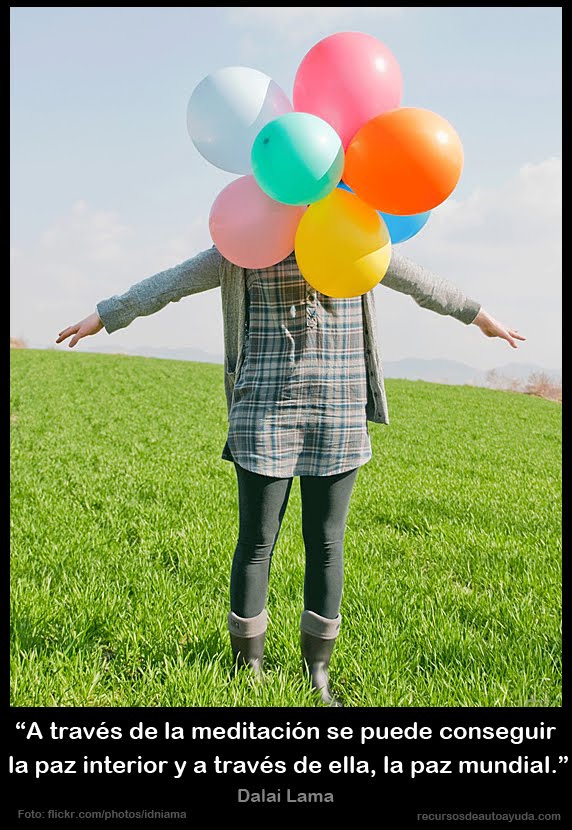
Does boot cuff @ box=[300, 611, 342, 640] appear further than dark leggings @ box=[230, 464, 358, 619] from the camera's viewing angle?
Yes

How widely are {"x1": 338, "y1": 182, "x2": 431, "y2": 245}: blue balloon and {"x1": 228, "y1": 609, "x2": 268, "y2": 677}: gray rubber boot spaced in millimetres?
1402

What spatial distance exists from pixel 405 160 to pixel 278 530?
1256mm

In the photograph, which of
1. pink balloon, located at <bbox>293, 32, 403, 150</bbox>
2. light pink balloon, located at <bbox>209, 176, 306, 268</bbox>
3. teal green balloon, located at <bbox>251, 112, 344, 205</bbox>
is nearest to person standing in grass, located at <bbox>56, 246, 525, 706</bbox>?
light pink balloon, located at <bbox>209, 176, 306, 268</bbox>

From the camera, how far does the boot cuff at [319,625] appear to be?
2465mm

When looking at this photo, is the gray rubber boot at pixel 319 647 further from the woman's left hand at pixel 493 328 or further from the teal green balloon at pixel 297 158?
the teal green balloon at pixel 297 158

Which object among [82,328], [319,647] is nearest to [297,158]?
[82,328]

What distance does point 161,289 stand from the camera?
2363mm

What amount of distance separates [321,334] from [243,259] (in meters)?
0.38

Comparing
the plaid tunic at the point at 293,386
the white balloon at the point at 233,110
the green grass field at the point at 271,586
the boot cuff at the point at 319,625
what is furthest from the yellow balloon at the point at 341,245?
the green grass field at the point at 271,586

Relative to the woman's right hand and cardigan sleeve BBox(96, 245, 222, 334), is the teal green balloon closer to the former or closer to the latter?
cardigan sleeve BBox(96, 245, 222, 334)

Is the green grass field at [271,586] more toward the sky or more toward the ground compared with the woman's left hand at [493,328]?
more toward the ground

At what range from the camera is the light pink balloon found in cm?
212

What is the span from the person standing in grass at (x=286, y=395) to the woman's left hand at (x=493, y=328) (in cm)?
27
